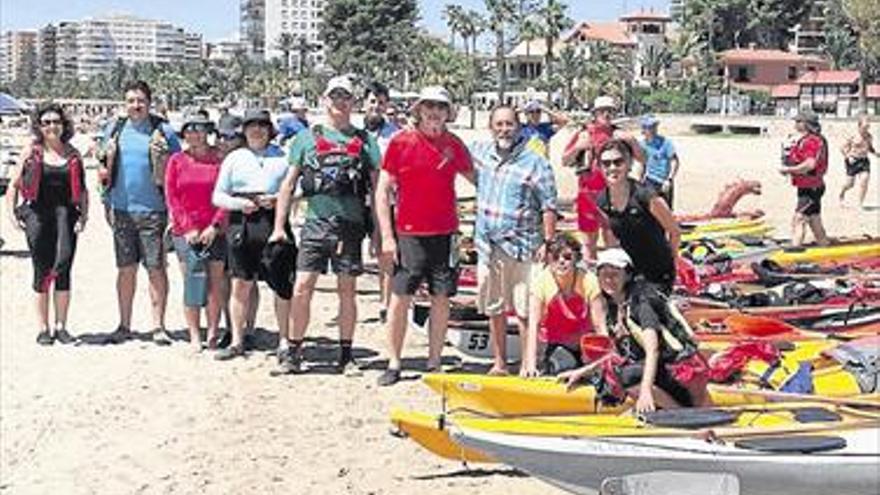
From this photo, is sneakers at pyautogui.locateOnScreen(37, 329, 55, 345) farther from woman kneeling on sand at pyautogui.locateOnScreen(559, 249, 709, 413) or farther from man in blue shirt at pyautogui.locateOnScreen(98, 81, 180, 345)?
woman kneeling on sand at pyautogui.locateOnScreen(559, 249, 709, 413)

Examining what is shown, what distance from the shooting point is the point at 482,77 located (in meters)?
99.6

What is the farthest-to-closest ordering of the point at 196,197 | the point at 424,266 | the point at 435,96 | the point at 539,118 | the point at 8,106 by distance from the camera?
the point at 8,106, the point at 539,118, the point at 196,197, the point at 424,266, the point at 435,96

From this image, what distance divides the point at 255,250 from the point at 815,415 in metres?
4.31

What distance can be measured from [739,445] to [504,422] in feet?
3.93

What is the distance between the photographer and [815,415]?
238 inches

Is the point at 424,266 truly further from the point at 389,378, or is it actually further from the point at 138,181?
the point at 138,181

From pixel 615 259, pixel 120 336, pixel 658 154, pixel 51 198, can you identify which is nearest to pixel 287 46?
pixel 658 154

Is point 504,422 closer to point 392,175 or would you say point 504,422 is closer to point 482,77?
point 392,175

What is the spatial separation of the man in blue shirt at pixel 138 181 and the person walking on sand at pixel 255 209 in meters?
0.72

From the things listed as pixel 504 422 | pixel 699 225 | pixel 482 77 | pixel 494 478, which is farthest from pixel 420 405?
pixel 482 77

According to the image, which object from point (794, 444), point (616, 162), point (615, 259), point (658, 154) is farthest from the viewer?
point (658, 154)

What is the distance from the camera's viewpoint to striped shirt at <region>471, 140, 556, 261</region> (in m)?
7.99

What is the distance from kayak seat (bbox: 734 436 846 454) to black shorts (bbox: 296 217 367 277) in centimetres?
348

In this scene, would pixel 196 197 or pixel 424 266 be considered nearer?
pixel 424 266
